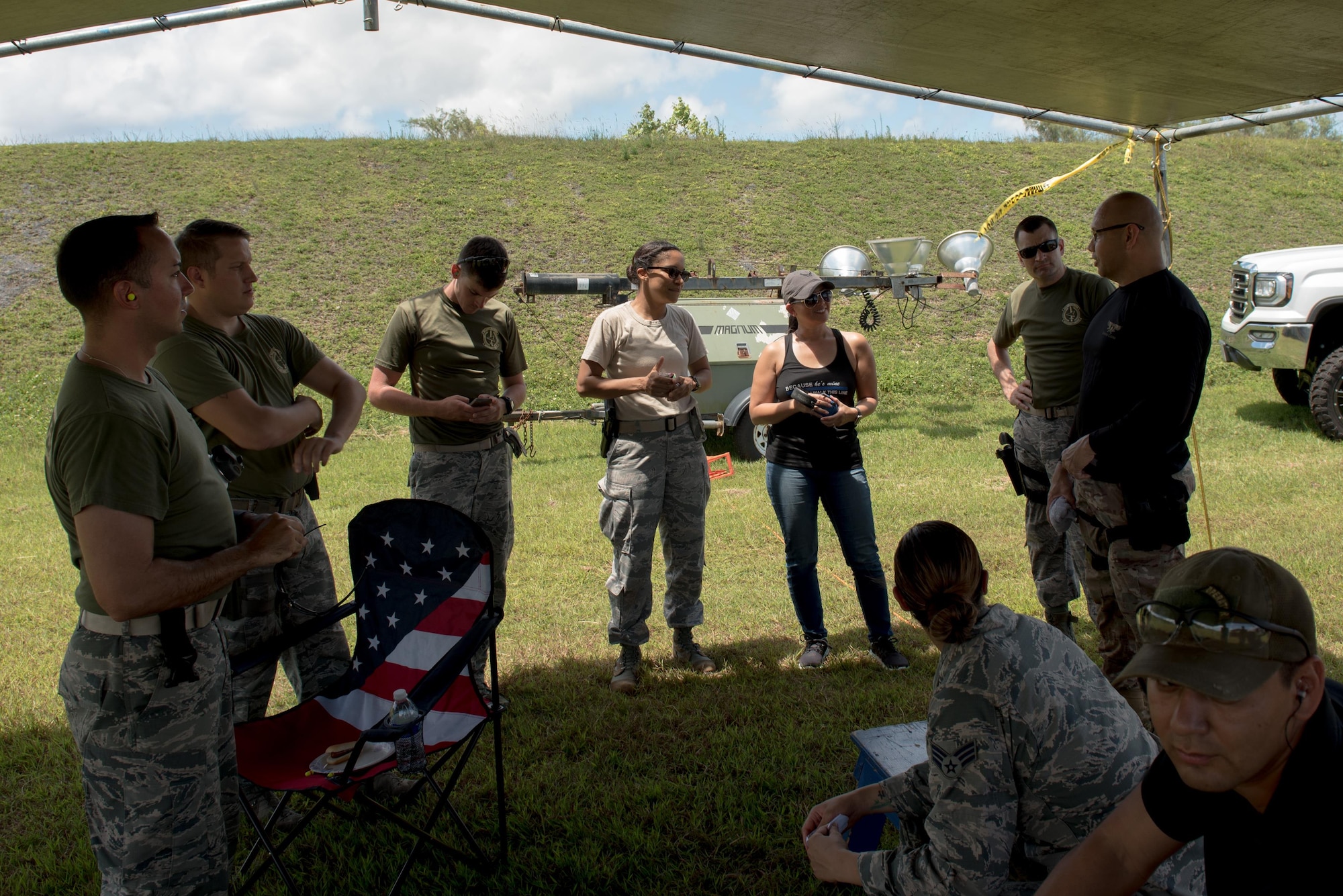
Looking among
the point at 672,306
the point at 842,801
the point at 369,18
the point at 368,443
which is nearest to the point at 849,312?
the point at 368,443

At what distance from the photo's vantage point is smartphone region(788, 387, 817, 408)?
4.09 metres

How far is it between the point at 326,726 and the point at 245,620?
44cm

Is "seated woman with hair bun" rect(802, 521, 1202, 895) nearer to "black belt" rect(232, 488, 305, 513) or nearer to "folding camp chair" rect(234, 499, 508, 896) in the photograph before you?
"folding camp chair" rect(234, 499, 508, 896)

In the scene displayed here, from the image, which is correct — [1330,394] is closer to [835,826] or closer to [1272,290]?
[1272,290]

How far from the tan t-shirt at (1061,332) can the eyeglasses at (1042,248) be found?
0.46 ft

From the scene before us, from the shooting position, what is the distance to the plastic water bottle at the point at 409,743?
245 cm

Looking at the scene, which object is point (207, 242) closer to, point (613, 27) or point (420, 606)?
point (420, 606)

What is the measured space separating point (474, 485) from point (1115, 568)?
2.68m

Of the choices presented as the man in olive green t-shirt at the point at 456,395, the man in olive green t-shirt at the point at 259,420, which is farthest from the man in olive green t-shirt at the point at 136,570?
the man in olive green t-shirt at the point at 456,395

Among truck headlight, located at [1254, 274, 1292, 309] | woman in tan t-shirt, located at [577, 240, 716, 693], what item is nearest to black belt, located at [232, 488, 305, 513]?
woman in tan t-shirt, located at [577, 240, 716, 693]

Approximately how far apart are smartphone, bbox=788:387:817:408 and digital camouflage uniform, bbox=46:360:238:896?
2.65 metres

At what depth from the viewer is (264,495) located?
2936mm

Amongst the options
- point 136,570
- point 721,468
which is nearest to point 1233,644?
point 136,570

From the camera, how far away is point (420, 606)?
3078 mm
